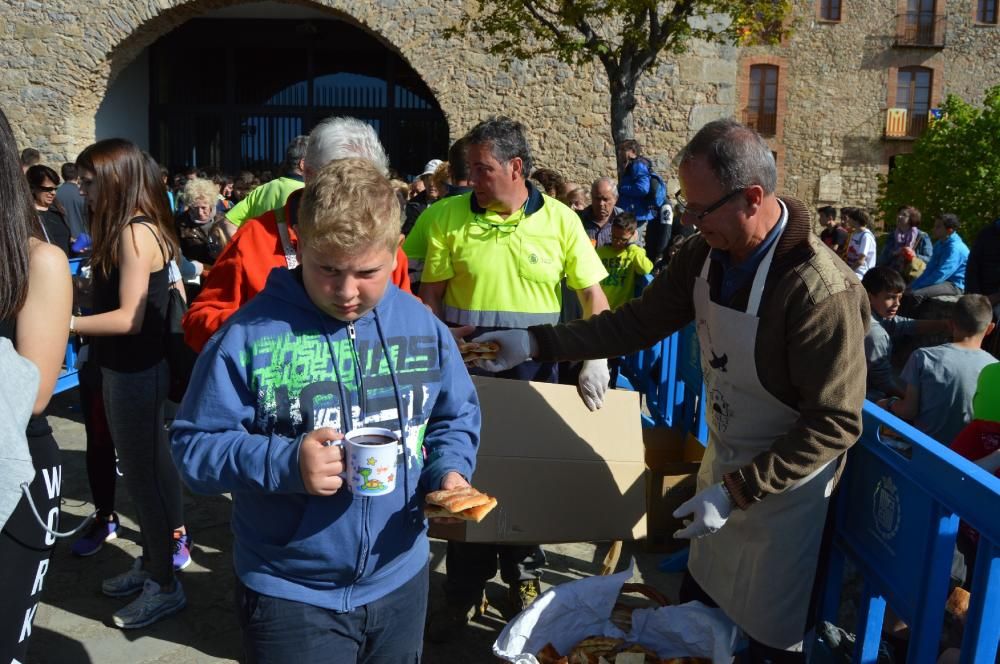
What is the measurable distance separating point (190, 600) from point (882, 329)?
161 inches

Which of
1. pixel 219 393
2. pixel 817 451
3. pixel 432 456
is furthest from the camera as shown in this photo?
pixel 817 451

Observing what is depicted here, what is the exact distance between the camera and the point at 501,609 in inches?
136

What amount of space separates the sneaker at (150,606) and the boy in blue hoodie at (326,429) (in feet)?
5.63

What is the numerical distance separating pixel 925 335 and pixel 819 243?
5.59 m

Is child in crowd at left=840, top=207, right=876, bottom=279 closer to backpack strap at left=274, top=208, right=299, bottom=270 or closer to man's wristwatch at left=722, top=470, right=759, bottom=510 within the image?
man's wristwatch at left=722, top=470, right=759, bottom=510

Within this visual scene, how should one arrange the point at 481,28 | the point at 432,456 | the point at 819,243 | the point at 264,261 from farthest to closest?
the point at 481,28 < the point at 264,261 < the point at 819,243 < the point at 432,456

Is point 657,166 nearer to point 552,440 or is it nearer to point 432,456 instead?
point 552,440

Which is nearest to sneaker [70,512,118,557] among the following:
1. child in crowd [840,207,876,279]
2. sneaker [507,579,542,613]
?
sneaker [507,579,542,613]

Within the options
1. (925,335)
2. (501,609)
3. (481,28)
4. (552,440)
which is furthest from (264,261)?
(481,28)

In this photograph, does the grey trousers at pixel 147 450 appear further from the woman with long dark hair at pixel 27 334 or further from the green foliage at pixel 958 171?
the green foliage at pixel 958 171

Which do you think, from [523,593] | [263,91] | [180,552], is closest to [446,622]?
[523,593]

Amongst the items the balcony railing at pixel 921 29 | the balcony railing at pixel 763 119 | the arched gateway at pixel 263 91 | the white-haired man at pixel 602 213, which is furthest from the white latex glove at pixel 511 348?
the balcony railing at pixel 921 29

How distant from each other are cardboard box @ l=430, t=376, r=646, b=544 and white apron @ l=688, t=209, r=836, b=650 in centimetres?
64

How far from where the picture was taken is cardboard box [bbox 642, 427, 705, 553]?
3934 mm
